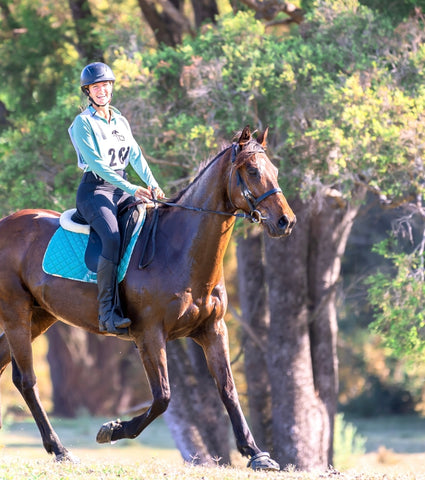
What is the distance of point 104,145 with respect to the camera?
7332mm

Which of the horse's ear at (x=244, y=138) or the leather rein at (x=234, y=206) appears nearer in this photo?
the leather rein at (x=234, y=206)

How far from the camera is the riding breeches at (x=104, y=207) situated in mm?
7109

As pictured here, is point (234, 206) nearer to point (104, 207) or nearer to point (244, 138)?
point (244, 138)

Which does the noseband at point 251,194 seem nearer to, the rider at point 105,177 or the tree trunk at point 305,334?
the rider at point 105,177

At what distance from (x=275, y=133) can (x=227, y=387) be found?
19.1 ft

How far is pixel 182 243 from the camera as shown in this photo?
720 centimetres

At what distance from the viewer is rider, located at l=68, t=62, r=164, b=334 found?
708 centimetres

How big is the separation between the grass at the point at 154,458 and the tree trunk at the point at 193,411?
63 centimetres

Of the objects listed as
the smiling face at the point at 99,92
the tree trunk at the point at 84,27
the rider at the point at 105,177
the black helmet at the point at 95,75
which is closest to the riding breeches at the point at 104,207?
the rider at the point at 105,177

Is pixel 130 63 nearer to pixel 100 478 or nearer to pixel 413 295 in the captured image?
pixel 413 295

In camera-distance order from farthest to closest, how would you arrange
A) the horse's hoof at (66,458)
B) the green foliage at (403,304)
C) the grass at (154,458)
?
the green foliage at (403,304), the horse's hoof at (66,458), the grass at (154,458)

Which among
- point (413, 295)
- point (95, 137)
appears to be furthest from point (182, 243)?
point (413, 295)

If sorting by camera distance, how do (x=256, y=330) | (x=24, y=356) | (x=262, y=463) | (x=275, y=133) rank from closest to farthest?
1. (x=262, y=463)
2. (x=24, y=356)
3. (x=275, y=133)
4. (x=256, y=330)

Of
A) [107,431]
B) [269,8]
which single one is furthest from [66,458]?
[269,8]
